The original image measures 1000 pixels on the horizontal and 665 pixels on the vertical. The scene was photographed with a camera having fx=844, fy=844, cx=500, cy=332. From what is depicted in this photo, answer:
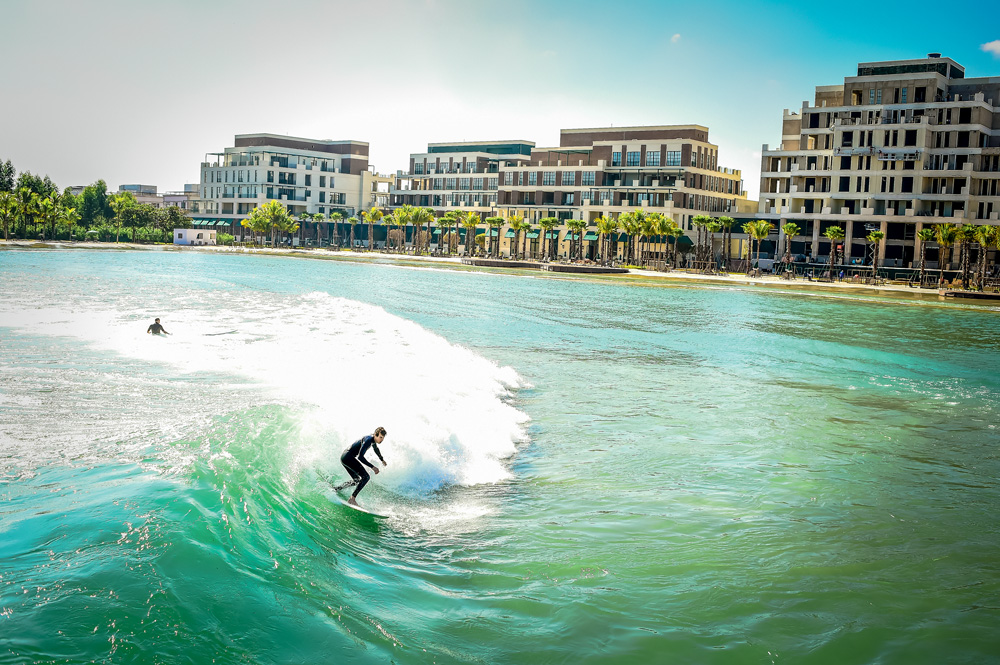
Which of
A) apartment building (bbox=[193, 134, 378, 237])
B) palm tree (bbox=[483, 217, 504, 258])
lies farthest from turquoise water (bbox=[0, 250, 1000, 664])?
apartment building (bbox=[193, 134, 378, 237])

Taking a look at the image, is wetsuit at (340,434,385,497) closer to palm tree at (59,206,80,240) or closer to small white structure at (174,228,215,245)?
palm tree at (59,206,80,240)

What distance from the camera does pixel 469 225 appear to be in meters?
133

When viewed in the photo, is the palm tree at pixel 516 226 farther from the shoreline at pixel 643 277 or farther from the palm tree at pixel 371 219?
the palm tree at pixel 371 219

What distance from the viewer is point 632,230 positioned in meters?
112

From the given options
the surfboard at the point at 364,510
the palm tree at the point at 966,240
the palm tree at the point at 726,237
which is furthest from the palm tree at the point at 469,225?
the surfboard at the point at 364,510

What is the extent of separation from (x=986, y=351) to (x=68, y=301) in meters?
49.4

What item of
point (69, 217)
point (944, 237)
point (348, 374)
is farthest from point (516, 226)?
point (348, 374)

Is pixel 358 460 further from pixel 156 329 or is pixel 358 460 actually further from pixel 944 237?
pixel 944 237

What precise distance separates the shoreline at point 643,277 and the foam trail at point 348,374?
5201cm

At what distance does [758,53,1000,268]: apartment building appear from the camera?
102 meters

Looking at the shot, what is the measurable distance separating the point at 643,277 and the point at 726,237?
93.9 feet

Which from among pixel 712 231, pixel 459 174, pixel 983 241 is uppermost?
pixel 459 174

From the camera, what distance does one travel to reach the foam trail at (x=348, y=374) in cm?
1748

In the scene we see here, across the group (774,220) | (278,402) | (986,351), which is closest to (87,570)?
(278,402)
